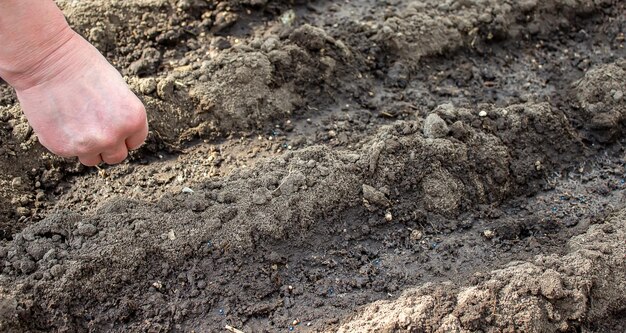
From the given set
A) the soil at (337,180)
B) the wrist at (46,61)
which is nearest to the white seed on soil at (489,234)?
the soil at (337,180)

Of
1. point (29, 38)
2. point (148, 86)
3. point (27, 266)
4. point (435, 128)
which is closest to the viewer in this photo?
point (29, 38)

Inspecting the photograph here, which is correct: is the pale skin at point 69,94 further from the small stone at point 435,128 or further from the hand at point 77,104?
the small stone at point 435,128

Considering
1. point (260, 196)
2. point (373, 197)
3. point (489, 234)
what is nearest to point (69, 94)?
point (260, 196)

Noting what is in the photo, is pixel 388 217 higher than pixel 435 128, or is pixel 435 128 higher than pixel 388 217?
pixel 435 128

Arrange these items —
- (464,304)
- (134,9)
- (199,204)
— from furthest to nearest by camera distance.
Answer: (134,9) → (199,204) → (464,304)

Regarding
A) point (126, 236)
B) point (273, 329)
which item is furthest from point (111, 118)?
point (273, 329)

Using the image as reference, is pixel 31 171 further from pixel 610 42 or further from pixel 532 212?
pixel 610 42

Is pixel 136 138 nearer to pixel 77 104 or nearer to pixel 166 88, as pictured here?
pixel 77 104
